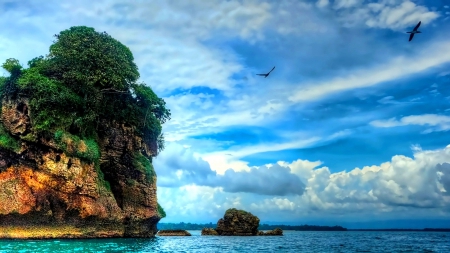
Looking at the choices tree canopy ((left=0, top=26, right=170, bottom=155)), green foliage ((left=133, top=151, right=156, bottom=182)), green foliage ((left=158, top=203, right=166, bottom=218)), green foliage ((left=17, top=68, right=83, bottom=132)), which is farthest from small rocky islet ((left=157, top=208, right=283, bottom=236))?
green foliage ((left=17, top=68, right=83, bottom=132))

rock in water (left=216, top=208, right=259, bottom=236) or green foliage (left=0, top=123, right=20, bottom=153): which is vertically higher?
green foliage (left=0, top=123, right=20, bottom=153)

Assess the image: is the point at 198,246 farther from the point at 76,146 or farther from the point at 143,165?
the point at 76,146

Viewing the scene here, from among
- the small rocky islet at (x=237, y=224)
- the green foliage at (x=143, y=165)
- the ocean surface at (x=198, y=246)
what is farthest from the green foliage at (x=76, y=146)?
the small rocky islet at (x=237, y=224)

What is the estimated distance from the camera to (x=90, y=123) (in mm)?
35969

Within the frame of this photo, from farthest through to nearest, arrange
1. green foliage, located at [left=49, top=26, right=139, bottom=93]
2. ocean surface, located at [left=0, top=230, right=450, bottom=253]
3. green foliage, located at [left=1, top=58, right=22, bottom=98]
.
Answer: green foliage, located at [left=49, top=26, right=139, bottom=93]
green foliage, located at [left=1, top=58, right=22, bottom=98]
ocean surface, located at [left=0, top=230, right=450, bottom=253]

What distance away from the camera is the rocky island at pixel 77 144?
1241 inches

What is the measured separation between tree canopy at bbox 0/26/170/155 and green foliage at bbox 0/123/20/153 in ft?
6.23

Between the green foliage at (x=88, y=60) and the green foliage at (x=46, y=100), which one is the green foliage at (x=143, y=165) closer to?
the green foliage at (x=88, y=60)

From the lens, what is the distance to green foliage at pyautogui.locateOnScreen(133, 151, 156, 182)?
3859cm

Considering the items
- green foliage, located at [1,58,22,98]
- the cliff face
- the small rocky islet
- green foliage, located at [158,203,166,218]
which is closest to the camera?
the cliff face

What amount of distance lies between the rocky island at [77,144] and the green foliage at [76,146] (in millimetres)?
79

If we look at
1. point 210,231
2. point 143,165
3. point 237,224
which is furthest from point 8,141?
point 210,231

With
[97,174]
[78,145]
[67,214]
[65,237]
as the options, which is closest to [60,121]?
[78,145]

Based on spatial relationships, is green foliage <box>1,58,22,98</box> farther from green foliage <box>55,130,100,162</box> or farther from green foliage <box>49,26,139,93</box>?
green foliage <box>55,130,100,162</box>
